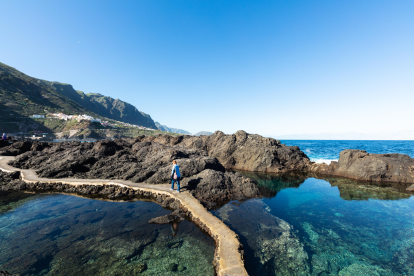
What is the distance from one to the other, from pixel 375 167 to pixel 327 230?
18458mm

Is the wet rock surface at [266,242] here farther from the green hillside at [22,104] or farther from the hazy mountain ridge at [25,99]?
the hazy mountain ridge at [25,99]

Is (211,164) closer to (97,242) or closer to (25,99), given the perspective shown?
(97,242)

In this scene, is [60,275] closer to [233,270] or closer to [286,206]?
[233,270]

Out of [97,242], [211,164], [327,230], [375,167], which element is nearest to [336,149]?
[375,167]

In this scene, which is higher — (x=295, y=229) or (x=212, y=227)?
(x=212, y=227)

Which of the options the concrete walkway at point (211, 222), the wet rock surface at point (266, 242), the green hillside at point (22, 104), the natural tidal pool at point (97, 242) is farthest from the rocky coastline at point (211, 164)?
the green hillside at point (22, 104)

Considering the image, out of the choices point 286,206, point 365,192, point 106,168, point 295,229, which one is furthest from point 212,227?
point 365,192

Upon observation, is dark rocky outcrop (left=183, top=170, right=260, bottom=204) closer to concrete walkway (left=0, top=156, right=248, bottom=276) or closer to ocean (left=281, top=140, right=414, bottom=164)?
concrete walkway (left=0, top=156, right=248, bottom=276)

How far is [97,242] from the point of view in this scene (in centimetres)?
912

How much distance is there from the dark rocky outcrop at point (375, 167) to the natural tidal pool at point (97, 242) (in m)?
25.4

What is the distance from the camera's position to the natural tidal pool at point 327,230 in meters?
7.83

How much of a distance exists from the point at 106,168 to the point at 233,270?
20.7m

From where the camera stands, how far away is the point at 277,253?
27.7 feet

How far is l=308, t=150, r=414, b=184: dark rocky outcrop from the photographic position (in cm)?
2098
